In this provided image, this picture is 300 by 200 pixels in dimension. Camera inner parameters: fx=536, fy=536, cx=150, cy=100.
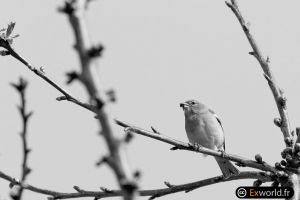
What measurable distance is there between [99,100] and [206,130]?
10.0 meters

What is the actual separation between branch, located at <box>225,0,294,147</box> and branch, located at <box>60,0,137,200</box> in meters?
4.85

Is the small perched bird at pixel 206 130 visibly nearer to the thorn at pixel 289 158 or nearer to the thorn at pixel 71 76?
the thorn at pixel 289 158

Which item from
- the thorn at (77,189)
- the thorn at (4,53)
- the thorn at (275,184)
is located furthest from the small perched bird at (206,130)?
the thorn at (4,53)

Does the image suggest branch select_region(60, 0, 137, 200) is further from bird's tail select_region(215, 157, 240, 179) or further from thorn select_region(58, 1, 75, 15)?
bird's tail select_region(215, 157, 240, 179)

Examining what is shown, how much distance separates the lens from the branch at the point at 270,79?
6414mm

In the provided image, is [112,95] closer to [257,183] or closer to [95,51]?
[95,51]

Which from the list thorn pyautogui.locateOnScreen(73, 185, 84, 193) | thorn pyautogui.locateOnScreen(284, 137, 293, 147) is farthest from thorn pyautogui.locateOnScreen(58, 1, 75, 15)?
thorn pyautogui.locateOnScreen(284, 137, 293, 147)

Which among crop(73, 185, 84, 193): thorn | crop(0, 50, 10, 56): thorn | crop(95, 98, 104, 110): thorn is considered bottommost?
crop(95, 98, 104, 110): thorn

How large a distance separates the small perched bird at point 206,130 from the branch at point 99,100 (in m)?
9.40

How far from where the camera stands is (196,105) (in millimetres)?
12672

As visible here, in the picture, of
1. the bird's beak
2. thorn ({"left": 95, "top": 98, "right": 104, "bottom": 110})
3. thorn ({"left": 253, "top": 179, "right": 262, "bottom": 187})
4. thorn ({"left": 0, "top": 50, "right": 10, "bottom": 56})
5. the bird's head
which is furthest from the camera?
the bird's beak

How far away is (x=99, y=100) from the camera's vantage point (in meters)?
1.62

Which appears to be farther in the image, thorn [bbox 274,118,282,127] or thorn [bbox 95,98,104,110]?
thorn [bbox 274,118,282,127]

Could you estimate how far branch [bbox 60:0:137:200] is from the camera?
1538 millimetres
